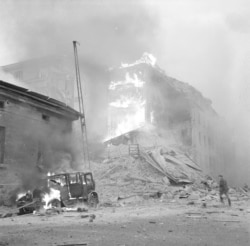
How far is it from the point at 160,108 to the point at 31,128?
92.2 ft

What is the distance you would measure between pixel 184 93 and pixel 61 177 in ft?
106

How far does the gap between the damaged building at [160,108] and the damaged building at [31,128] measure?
20430 millimetres

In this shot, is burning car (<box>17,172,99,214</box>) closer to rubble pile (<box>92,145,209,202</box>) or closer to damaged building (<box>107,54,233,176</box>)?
rubble pile (<box>92,145,209,202</box>)

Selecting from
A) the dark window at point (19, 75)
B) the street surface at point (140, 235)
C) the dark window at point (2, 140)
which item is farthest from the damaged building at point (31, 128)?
the dark window at point (19, 75)

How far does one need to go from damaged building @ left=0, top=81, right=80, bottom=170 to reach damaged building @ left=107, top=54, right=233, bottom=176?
20430mm

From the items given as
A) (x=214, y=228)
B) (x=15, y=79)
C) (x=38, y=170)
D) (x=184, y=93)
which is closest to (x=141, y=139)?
(x=184, y=93)

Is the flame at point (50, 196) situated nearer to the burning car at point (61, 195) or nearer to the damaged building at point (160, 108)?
the burning car at point (61, 195)

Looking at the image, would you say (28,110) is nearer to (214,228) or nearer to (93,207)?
(93,207)

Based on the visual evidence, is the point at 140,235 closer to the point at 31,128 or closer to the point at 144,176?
the point at 31,128

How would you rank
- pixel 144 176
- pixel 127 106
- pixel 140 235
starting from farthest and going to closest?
pixel 127 106, pixel 144 176, pixel 140 235

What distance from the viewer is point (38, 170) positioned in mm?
19719

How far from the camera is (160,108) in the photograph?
45.6 meters

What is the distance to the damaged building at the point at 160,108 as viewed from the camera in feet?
145

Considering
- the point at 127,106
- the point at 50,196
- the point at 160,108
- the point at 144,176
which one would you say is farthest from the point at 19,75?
the point at 50,196
